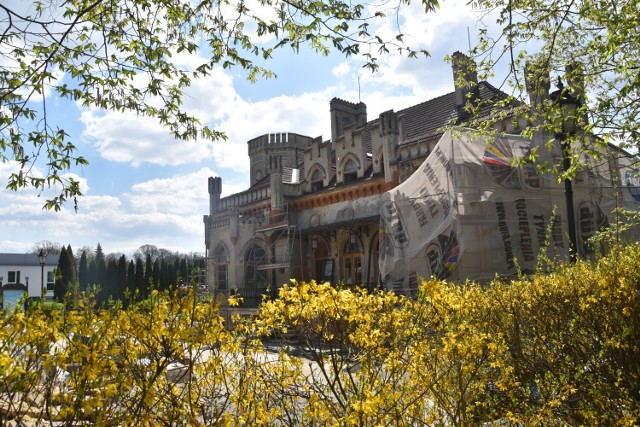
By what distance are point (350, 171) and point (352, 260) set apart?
4168 millimetres

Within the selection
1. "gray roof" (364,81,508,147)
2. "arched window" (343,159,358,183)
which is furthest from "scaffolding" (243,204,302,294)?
"gray roof" (364,81,508,147)

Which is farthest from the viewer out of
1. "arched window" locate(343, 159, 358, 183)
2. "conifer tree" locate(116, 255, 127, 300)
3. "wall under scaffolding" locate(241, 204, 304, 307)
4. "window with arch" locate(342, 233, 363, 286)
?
"conifer tree" locate(116, 255, 127, 300)

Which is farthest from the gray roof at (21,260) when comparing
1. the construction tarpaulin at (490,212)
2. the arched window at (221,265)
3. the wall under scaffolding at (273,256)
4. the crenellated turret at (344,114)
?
the construction tarpaulin at (490,212)

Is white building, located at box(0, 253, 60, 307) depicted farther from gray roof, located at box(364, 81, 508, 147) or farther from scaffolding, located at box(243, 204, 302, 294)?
gray roof, located at box(364, 81, 508, 147)

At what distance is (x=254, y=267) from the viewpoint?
26312mm

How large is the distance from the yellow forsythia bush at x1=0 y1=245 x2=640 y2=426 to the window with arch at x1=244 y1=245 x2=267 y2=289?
842 inches

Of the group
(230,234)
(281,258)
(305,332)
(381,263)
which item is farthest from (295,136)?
(305,332)

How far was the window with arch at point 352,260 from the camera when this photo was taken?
877 inches

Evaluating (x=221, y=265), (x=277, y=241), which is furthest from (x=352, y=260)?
(x=221, y=265)

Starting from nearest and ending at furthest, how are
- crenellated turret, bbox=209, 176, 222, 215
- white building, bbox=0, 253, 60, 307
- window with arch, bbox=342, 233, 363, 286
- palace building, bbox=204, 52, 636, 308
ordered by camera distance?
palace building, bbox=204, 52, 636, 308 < window with arch, bbox=342, 233, 363, 286 < crenellated turret, bbox=209, 176, 222, 215 < white building, bbox=0, 253, 60, 307

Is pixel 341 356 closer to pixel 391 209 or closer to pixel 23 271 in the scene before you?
pixel 391 209

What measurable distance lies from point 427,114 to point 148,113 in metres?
16.9

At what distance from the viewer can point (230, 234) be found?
27.6m

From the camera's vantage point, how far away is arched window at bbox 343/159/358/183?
22.8 metres
